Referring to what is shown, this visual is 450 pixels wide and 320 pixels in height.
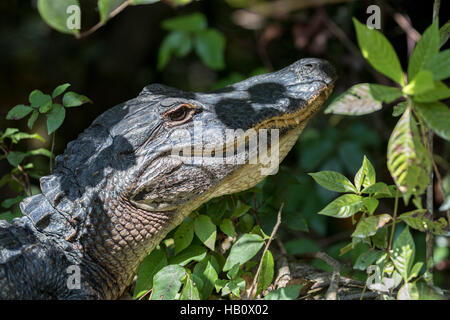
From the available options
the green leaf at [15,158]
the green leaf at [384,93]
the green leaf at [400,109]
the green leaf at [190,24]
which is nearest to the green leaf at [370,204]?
the green leaf at [400,109]

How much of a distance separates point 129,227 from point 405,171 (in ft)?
3.87

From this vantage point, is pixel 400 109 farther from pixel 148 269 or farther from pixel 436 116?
pixel 148 269

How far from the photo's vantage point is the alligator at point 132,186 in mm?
1965

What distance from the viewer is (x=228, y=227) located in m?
2.07

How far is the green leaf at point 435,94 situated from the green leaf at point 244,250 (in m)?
0.85

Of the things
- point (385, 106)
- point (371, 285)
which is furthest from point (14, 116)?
point (385, 106)

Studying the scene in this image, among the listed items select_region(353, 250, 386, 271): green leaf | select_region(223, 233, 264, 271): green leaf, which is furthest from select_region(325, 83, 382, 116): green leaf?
select_region(223, 233, 264, 271): green leaf

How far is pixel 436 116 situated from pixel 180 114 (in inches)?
41.9

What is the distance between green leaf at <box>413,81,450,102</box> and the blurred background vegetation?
108cm

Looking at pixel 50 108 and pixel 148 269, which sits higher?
pixel 50 108

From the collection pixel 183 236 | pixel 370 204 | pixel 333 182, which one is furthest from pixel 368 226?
pixel 183 236

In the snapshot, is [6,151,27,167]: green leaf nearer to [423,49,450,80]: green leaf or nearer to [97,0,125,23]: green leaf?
[97,0,125,23]: green leaf

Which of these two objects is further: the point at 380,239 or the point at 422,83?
the point at 380,239

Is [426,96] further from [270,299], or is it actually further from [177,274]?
[177,274]
